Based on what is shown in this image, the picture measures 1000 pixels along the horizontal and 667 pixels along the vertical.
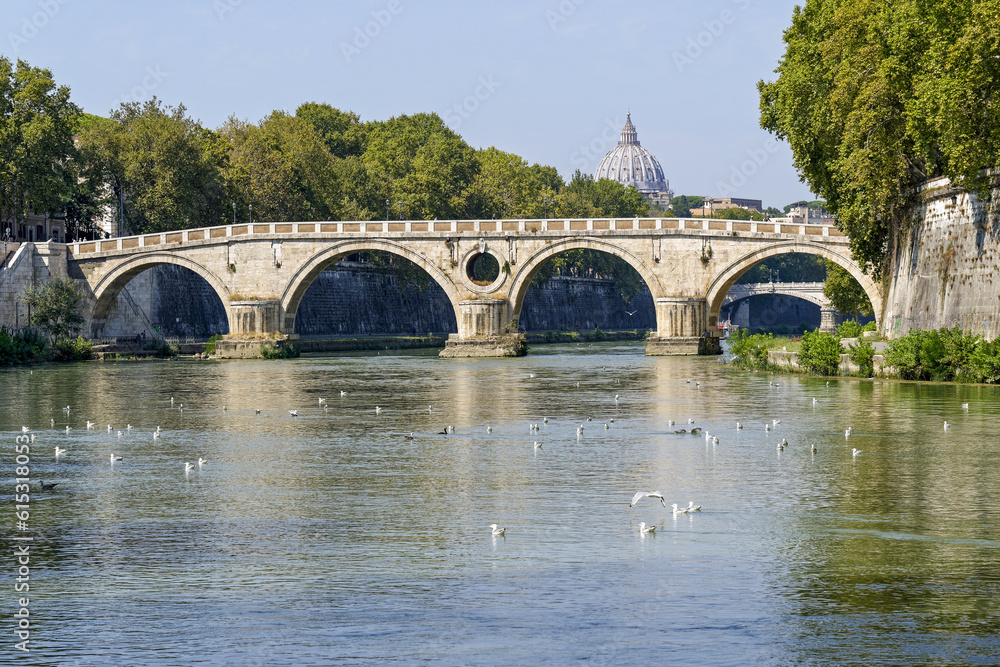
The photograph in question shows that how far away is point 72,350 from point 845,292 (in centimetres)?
3229

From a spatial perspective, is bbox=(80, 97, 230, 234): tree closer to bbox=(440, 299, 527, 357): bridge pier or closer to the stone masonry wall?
bbox=(440, 299, 527, 357): bridge pier

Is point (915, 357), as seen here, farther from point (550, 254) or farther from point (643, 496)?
point (550, 254)

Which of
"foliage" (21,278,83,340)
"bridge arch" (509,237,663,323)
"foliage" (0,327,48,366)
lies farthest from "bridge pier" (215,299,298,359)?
"bridge arch" (509,237,663,323)

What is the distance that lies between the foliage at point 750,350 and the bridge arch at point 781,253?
6074 millimetres

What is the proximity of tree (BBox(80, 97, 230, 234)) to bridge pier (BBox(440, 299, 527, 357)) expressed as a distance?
1482 cm

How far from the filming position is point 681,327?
52.8 metres

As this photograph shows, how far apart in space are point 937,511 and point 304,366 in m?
35.9

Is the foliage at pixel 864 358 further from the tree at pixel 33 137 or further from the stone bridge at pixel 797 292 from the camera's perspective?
the stone bridge at pixel 797 292

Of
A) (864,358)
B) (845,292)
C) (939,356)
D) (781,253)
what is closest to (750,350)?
(864,358)

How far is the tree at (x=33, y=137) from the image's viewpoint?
53.2 metres

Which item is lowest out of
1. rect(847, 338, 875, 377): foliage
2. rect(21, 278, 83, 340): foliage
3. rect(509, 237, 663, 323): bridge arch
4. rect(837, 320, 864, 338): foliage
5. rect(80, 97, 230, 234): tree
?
rect(847, 338, 875, 377): foliage

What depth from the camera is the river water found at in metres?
8.82

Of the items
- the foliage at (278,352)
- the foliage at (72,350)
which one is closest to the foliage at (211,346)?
the foliage at (278,352)

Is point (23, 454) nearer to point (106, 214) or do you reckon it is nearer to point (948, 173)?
point (948, 173)
